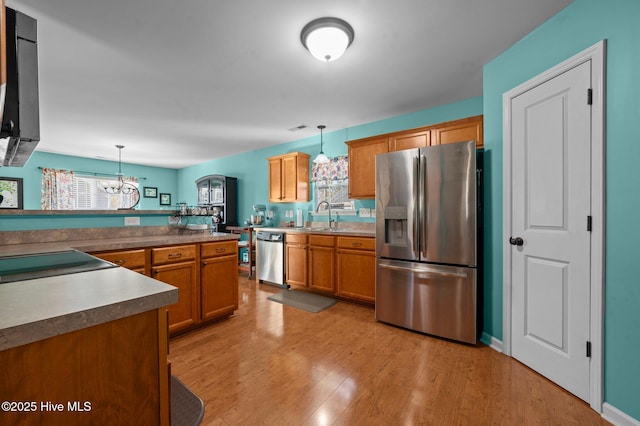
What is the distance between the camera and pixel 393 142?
10.6 ft

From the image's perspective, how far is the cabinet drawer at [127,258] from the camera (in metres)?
1.96

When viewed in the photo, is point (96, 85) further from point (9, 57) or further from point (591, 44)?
point (591, 44)

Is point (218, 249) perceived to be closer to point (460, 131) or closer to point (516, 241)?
point (516, 241)

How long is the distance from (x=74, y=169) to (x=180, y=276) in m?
5.41

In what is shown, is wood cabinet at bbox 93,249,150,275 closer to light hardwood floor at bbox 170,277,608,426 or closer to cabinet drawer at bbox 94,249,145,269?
cabinet drawer at bbox 94,249,145,269

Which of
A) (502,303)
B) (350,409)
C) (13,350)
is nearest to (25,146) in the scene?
(13,350)

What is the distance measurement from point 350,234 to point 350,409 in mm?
1997

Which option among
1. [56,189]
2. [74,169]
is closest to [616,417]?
[56,189]

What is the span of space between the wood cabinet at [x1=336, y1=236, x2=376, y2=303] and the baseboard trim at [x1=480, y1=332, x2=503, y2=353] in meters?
1.10

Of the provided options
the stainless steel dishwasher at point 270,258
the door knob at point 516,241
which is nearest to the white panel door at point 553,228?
the door knob at point 516,241

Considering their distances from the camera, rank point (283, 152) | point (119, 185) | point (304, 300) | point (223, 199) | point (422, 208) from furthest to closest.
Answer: point (223, 199) → point (119, 185) → point (283, 152) → point (304, 300) → point (422, 208)

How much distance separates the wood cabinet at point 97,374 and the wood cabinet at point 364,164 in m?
2.95

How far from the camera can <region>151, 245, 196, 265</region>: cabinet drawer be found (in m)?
2.22

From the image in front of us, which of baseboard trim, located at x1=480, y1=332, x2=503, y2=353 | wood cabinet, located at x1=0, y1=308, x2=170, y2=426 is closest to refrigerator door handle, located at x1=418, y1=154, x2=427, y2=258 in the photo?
baseboard trim, located at x1=480, y1=332, x2=503, y2=353
